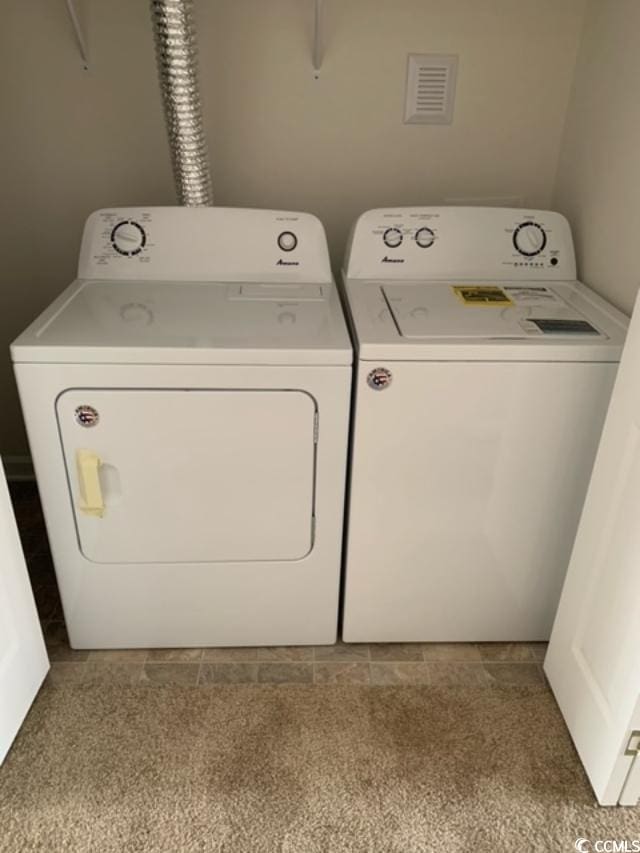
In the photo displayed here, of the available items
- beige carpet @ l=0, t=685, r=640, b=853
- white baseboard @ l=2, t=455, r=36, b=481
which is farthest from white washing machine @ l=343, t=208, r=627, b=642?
white baseboard @ l=2, t=455, r=36, b=481

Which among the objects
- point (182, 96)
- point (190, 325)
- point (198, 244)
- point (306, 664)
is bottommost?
point (306, 664)

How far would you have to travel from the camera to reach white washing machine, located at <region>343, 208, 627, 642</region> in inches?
55.7

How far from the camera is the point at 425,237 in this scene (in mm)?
1799

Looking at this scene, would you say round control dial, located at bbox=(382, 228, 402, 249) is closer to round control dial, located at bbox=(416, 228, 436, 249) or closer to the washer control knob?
round control dial, located at bbox=(416, 228, 436, 249)

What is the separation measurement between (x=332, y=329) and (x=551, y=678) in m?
1.04

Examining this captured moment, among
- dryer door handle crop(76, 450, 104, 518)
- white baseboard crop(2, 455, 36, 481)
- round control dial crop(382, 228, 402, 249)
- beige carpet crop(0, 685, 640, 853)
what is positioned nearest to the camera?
beige carpet crop(0, 685, 640, 853)

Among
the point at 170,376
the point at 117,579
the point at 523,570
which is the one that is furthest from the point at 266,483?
the point at 523,570

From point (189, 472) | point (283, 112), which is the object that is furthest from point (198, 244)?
point (189, 472)

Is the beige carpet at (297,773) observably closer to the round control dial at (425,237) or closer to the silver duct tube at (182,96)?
the round control dial at (425,237)

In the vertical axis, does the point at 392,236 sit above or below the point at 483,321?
above

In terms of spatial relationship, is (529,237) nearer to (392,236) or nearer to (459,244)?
(459,244)

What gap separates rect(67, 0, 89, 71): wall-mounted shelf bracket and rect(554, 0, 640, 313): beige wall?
1425 millimetres

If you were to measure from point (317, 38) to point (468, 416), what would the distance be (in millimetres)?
1170

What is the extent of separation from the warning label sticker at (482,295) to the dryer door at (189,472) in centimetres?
55
